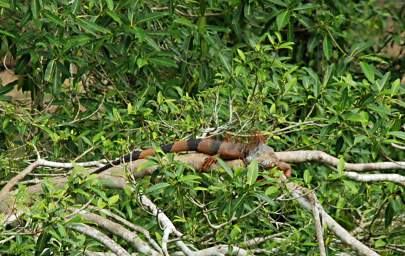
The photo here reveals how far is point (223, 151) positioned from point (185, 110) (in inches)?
12.7

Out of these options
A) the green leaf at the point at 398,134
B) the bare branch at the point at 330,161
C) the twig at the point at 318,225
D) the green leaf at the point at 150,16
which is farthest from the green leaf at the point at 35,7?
the green leaf at the point at 398,134

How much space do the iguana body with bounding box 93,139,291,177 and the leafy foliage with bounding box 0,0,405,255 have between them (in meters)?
0.07

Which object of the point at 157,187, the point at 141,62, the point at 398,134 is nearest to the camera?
the point at 157,187

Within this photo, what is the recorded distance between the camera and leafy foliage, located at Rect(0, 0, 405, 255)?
4247 millimetres

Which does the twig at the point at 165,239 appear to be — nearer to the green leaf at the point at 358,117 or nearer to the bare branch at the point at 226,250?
the bare branch at the point at 226,250

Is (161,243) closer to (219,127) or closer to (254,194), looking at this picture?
(254,194)

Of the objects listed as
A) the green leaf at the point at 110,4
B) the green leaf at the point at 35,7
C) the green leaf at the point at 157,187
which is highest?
the green leaf at the point at 35,7

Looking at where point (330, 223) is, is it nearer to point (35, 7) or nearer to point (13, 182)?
point (13, 182)

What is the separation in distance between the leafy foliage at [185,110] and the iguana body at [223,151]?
7 cm

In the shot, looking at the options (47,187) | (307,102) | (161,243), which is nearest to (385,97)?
(307,102)

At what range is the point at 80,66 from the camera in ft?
17.9

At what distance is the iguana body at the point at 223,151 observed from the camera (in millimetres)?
4629

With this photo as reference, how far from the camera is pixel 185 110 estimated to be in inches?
192

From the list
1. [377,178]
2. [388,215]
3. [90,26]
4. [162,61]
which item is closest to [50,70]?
[90,26]
